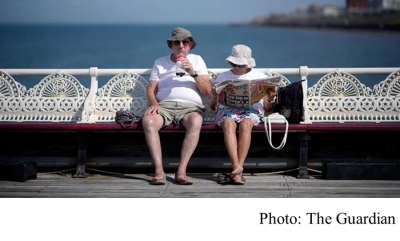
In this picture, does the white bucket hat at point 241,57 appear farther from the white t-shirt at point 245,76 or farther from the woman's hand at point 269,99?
the woman's hand at point 269,99

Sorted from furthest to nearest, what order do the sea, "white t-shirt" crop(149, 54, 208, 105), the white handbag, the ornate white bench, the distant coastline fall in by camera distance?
the distant coastline → the sea → the ornate white bench → "white t-shirt" crop(149, 54, 208, 105) → the white handbag

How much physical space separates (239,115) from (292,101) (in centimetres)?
46

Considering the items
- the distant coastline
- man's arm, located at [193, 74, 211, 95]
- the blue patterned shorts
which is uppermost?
the distant coastline

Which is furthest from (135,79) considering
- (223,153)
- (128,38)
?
(128,38)

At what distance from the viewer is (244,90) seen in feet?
17.2

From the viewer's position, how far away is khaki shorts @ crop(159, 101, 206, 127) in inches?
213

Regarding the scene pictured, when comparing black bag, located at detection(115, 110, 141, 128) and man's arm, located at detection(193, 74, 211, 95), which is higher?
man's arm, located at detection(193, 74, 211, 95)

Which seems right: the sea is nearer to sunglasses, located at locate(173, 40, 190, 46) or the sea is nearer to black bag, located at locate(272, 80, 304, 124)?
sunglasses, located at locate(173, 40, 190, 46)

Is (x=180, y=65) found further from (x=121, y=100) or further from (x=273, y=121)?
(x=273, y=121)

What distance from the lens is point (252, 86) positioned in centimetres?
523

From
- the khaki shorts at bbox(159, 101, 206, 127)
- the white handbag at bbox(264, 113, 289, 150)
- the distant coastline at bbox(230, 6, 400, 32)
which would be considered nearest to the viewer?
the white handbag at bbox(264, 113, 289, 150)

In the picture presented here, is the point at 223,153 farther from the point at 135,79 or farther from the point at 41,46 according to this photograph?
the point at 41,46

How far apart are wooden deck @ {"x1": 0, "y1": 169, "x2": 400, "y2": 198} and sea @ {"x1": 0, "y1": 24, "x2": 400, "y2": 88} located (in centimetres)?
2862

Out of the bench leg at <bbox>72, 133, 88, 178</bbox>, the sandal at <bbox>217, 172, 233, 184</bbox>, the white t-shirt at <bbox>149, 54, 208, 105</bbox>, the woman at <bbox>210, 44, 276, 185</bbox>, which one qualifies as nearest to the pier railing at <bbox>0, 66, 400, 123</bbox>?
the bench leg at <bbox>72, 133, 88, 178</bbox>
